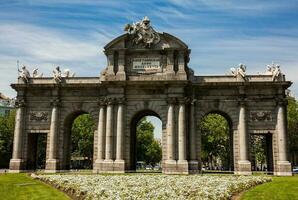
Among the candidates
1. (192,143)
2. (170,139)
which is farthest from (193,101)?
(170,139)

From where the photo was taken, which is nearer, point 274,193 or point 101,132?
point 274,193

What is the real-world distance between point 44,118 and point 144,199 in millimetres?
29279

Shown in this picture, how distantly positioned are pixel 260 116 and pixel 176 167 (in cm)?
1194

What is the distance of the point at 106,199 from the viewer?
2033 cm

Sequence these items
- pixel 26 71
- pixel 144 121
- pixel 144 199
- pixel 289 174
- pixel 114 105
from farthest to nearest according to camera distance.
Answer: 1. pixel 144 121
2. pixel 26 71
3. pixel 114 105
4. pixel 289 174
5. pixel 144 199

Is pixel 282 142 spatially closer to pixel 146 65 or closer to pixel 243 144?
pixel 243 144

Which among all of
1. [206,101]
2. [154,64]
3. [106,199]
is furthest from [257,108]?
[106,199]

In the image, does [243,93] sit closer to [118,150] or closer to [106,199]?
[118,150]

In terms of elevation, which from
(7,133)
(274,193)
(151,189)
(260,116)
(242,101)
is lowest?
A: (274,193)

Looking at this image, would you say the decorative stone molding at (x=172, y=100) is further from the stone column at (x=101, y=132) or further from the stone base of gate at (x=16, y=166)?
the stone base of gate at (x=16, y=166)

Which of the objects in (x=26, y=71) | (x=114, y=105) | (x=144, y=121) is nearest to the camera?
(x=114, y=105)

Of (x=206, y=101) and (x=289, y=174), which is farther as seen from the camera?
(x=206, y=101)

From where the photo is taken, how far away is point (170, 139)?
41.8m

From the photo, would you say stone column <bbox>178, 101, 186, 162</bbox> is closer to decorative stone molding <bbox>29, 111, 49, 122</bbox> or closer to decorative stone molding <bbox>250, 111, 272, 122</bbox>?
decorative stone molding <bbox>250, 111, 272, 122</bbox>
